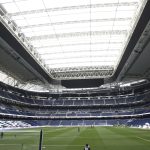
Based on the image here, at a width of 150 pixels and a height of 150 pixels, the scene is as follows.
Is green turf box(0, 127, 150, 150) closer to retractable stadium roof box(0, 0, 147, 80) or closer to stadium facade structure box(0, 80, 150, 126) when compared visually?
retractable stadium roof box(0, 0, 147, 80)

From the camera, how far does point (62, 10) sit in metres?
32.3

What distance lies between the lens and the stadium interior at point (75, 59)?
32.2 meters

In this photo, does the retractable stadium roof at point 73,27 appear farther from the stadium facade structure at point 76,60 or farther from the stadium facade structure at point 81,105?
the stadium facade structure at point 81,105

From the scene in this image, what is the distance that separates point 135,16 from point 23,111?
57.2m

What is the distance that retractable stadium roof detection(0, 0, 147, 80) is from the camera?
102 ft

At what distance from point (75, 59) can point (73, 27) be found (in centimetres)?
1622

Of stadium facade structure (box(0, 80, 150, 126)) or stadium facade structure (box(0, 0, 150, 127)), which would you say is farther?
stadium facade structure (box(0, 80, 150, 126))

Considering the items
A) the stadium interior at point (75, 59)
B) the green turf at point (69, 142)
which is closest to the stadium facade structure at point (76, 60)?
the stadium interior at point (75, 59)

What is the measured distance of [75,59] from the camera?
52906 mm

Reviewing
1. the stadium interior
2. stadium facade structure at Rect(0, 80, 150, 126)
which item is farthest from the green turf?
stadium facade structure at Rect(0, 80, 150, 126)

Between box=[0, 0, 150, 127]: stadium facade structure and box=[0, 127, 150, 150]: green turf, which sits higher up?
box=[0, 0, 150, 127]: stadium facade structure

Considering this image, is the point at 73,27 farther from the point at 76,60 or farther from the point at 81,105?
the point at 81,105

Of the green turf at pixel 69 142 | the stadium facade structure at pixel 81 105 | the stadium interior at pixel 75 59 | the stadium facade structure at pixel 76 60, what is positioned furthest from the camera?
the stadium facade structure at pixel 81 105

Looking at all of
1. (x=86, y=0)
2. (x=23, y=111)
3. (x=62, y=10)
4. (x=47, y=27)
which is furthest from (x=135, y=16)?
(x=23, y=111)
